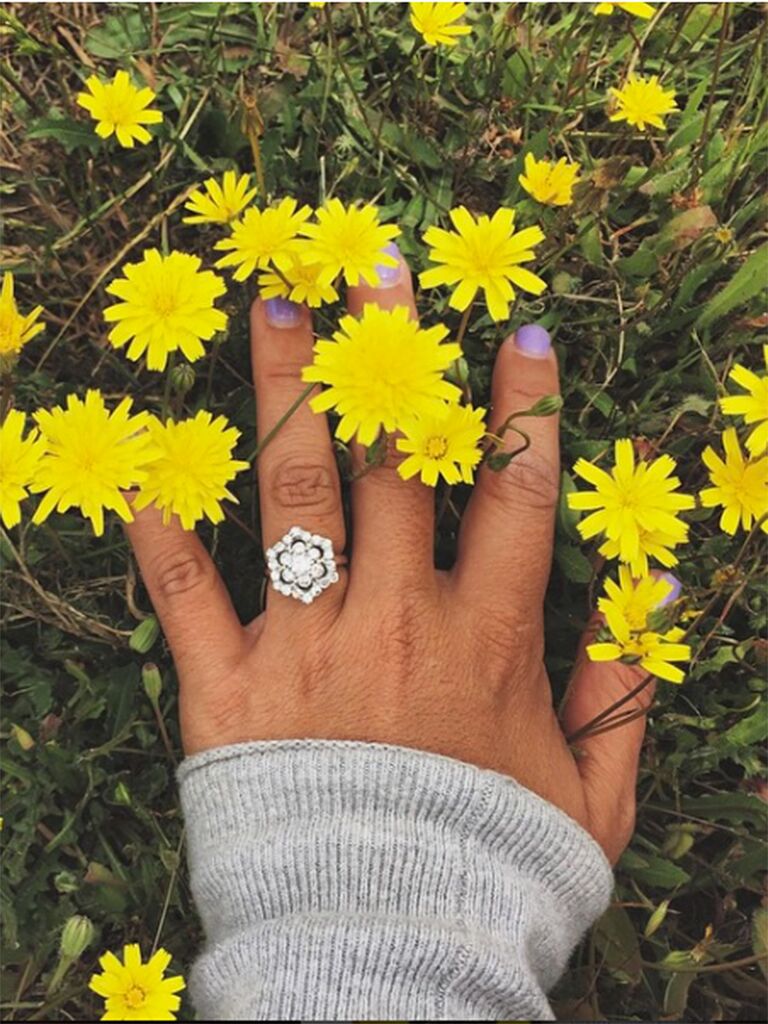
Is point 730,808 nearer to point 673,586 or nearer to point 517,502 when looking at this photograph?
point 673,586

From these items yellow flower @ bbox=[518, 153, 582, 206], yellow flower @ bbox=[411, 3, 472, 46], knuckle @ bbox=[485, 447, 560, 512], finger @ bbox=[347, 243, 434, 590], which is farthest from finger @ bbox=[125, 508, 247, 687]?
yellow flower @ bbox=[411, 3, 472, 46]

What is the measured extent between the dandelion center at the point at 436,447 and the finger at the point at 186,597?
0.41 metres

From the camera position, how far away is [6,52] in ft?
6.07

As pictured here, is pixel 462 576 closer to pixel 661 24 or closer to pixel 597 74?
pixel 597 74

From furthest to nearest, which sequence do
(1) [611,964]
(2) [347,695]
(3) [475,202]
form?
(3) [475,202] → (1) [611,964] → (2) [347,695]

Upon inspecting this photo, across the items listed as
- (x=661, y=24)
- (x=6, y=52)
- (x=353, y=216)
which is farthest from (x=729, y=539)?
(x=6, y=52)

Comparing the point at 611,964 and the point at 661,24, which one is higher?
the point at 661,24

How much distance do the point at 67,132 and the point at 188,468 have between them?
2.39 ft

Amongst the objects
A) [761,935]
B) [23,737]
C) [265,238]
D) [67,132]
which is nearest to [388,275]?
[265,238]

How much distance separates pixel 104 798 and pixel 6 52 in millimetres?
1273

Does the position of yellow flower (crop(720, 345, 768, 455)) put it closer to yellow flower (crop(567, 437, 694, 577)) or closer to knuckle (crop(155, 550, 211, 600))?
yellow flower (crop(567, 437, 694, 577))

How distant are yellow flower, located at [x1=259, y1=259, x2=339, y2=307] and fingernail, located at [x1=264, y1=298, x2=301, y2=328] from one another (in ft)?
0.19

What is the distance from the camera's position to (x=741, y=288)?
5.42ft

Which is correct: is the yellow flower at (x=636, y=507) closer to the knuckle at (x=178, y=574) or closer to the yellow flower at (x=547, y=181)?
the yellow flower at (x=547, y=181)
